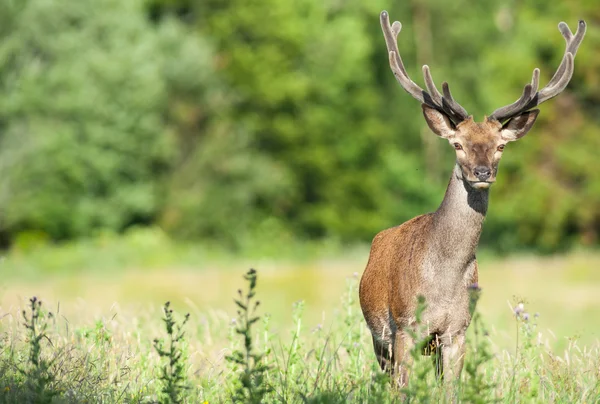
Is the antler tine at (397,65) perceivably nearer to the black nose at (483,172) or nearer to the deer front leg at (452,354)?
the black nose at (483,172)

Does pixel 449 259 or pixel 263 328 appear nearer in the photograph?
pixel 449 259

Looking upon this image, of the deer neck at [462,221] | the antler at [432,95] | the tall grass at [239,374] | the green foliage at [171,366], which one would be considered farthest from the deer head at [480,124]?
the green foliage at [171,366]

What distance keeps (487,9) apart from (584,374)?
37.3 meters

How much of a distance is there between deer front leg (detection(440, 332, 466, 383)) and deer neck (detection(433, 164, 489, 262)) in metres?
0.47

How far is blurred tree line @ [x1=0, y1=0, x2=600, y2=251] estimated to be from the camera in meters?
30.6

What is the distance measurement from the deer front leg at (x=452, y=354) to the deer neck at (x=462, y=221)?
472mm

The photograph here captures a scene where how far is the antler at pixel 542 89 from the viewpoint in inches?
259

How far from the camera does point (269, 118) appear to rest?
3875cm

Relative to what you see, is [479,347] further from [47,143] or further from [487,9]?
[487,9]

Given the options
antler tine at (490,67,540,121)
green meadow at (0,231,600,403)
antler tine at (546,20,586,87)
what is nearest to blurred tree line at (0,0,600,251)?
green meadow at (0,231,600,403)

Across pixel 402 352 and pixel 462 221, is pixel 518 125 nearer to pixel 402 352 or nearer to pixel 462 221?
pixel 462 221

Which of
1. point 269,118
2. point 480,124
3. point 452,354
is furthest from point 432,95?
point 269,118

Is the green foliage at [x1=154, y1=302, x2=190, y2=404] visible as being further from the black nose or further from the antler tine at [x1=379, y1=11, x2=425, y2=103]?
the antler tine at [x1=379, y1=11, x2=425, y2=103]

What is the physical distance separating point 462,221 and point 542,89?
1.02 meters
